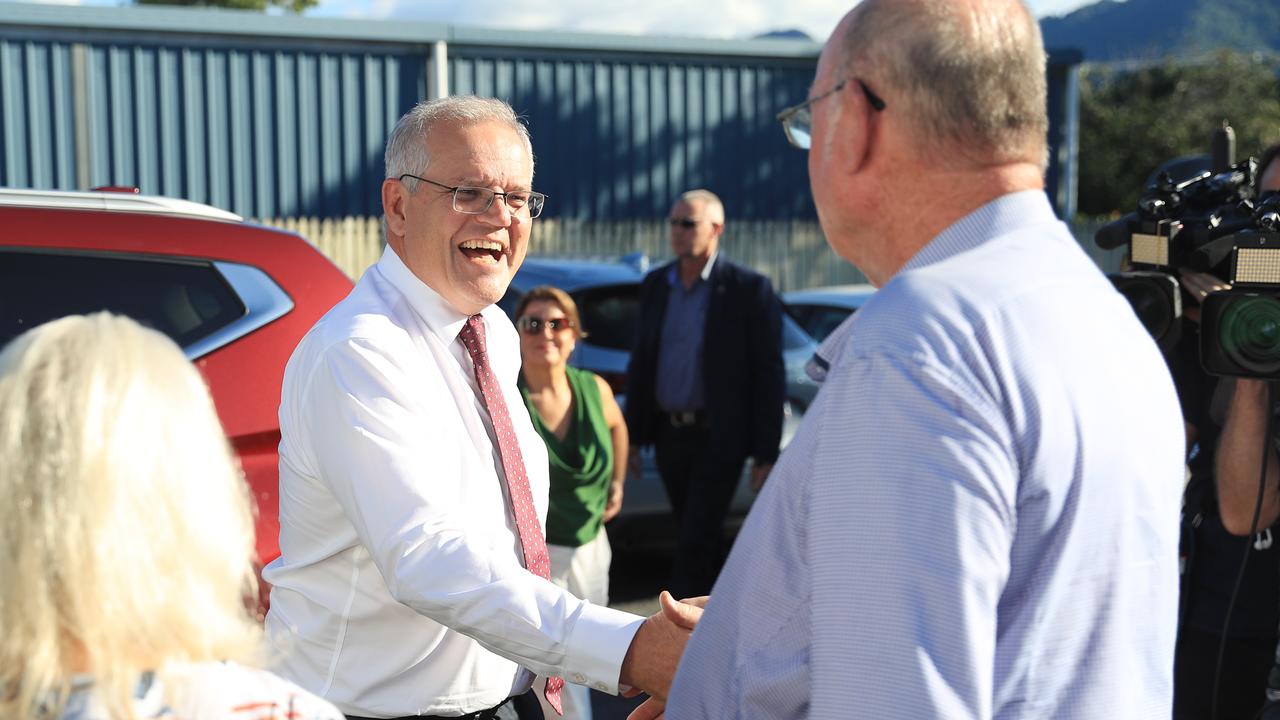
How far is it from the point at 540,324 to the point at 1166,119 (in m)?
32.3

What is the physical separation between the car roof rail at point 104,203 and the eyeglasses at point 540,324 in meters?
1.95

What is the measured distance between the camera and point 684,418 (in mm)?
6734

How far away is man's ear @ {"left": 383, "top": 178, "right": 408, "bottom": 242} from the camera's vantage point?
2.55 metres

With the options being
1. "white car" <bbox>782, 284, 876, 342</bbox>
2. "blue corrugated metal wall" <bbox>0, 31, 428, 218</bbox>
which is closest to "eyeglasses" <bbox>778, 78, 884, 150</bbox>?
"white car" <bbox>782, 284, 876, 342</bbox>

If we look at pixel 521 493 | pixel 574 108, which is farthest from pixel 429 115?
pixel 574 108

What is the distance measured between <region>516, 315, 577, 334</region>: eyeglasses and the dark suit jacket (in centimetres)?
130

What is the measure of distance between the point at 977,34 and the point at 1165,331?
1862mm

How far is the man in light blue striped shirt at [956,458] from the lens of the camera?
1.35 metres

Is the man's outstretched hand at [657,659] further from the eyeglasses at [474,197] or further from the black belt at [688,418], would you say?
the black belt at [688,418]

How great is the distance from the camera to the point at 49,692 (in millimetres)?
1234

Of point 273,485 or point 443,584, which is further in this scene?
point 273,485

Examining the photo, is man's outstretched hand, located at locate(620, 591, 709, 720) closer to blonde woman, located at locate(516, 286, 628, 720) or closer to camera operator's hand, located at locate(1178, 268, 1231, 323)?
camera operator's hand, located at locate(1178, 268, 1231, 323)

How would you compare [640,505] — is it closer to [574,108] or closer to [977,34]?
[977,34]

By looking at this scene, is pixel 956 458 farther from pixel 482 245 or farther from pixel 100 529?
pixel 482 245
